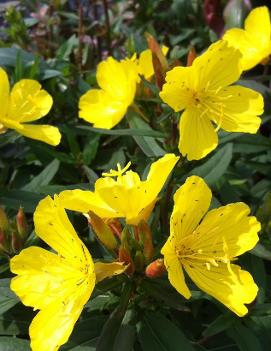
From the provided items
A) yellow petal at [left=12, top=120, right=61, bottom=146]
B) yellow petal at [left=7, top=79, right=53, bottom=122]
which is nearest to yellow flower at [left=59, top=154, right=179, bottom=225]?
yellow petal at [left=12, top=120, right=61, bottom=146]

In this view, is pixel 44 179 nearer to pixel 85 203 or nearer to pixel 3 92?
pixel 3 92

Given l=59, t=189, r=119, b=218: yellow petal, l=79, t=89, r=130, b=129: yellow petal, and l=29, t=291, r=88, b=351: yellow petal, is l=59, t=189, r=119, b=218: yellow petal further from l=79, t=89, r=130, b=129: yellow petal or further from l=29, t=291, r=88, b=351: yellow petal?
l=79, t=89, r=130, b=129: yellow petal

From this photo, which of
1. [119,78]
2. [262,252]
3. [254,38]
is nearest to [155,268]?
[262,252]

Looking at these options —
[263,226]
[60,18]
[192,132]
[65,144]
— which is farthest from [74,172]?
[60,18]

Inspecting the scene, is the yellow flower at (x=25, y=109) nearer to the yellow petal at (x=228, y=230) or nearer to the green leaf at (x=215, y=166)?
the green leaf at (x=215, y=166)

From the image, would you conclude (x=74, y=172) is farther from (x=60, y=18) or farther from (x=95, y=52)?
(x=60, y=18)

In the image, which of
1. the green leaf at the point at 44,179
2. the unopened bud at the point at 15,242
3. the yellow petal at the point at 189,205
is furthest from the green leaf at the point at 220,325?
the green leaf at the point at 44,179
